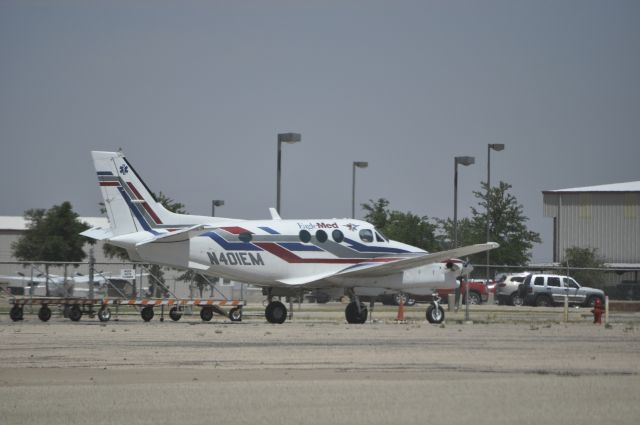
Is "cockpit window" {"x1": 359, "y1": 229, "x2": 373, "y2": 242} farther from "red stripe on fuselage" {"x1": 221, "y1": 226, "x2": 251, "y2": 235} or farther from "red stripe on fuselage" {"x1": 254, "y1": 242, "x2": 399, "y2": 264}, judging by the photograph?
"red stripe on fuselage" {"x1": 221, "y1": 226, "x2": 251, "y2": 235}

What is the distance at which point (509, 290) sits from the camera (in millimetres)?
59344

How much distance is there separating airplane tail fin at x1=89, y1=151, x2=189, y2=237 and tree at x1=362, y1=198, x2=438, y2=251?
45.9m

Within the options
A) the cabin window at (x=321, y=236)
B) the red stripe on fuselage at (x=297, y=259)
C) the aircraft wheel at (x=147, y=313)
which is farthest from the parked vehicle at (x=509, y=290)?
the aircraft wheel at (x=147, y=313)

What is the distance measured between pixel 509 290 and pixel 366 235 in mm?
24963

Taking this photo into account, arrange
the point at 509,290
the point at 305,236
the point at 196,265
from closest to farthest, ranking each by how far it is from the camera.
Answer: the point at 196,265, the point at 305,236, the point at 509,290

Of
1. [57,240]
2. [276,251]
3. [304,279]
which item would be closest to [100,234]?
[276,251]

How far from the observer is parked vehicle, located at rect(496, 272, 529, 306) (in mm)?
58753

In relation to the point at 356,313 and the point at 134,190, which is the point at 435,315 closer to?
the point at 356,313

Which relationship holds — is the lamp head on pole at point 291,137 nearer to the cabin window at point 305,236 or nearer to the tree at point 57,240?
the cabin window at point 305,236

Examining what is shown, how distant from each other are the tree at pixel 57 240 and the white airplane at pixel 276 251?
204 ft

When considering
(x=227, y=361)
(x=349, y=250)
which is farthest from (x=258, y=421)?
(x=349, y=250)

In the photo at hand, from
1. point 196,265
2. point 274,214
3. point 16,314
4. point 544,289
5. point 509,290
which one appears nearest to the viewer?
point 196,265

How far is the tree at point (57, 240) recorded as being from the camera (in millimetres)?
96688

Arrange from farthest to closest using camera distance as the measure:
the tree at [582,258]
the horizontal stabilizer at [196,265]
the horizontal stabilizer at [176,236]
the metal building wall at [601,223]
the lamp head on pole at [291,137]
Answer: the metal building wall at [601,223]
the tree at [582,258]
the lamp head on pole at [291,137]
the horizontal stabilizer at [196,265]
the horizontal stabilizer at [176,236]
